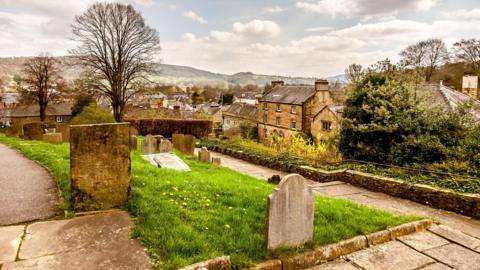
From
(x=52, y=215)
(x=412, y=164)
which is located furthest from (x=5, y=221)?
(x=412, y=164)

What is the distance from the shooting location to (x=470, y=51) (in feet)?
172

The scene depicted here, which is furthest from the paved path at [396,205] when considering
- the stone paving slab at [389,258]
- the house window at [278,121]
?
the house window at [278,121]

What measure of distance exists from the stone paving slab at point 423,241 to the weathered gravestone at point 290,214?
1.95 meters

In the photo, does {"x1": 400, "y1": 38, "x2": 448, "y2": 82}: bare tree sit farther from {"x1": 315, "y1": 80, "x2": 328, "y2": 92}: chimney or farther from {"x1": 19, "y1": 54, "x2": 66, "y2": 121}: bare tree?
{"x1": 19, "y1": 54, "x2": 66, "y2": 121}: bare tree

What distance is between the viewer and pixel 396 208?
8.77 meters

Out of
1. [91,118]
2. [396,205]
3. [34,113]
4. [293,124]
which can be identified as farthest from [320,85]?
[34,113]

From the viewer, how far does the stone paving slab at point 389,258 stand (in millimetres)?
4633

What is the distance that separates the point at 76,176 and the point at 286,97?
37.0 meters

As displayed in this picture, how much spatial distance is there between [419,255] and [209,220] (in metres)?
3.48

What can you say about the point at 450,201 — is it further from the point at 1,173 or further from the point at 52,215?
the point at 1,173

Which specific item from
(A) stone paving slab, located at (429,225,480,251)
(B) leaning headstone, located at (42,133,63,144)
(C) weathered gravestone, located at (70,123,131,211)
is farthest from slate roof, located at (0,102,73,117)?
(A) stone paving slab, located at (429,225,480,251)

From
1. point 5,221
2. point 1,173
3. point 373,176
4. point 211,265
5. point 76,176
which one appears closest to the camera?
point 211,265

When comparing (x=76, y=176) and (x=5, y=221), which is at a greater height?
(x=76, y=176)

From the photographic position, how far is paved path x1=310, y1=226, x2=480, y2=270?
4.66m
